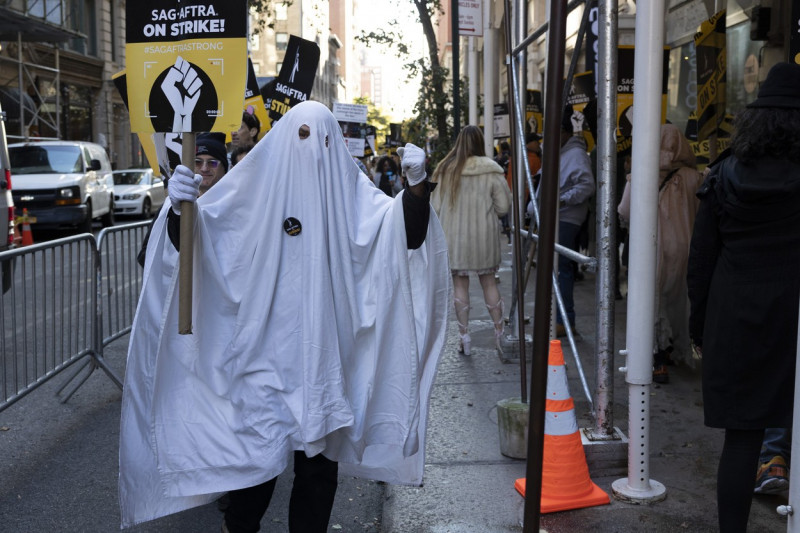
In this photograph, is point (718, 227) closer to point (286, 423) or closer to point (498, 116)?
point (286, 423)

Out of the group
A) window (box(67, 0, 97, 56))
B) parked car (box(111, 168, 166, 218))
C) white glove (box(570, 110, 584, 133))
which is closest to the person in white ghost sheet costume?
white glove (box(570, 110, 584, 133))

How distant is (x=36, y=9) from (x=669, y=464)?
103 ft

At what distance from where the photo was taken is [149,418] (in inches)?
135

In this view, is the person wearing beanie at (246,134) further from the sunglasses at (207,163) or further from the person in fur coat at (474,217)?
the person in fur coat at (474,217)

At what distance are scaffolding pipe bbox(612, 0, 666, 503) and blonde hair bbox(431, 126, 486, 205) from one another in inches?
138

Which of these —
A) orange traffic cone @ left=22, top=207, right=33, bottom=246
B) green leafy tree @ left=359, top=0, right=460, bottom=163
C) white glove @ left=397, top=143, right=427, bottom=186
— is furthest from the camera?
green leafy tree @ left=359, top=0, right=460, bottom=163

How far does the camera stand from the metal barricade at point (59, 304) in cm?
530

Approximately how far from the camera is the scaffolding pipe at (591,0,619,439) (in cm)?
444

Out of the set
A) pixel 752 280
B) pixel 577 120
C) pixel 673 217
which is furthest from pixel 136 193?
pixel 752 280

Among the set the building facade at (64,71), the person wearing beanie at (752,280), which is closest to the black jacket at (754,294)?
the person wearing beanie at (752,280)

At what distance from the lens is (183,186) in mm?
3188

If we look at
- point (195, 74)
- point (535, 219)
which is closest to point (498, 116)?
point (535, 219)

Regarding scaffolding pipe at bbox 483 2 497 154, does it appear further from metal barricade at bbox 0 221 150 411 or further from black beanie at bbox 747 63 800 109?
black beanie at bbox 747 63 800 109

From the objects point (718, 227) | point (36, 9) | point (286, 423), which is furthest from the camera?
point (36, 9)
